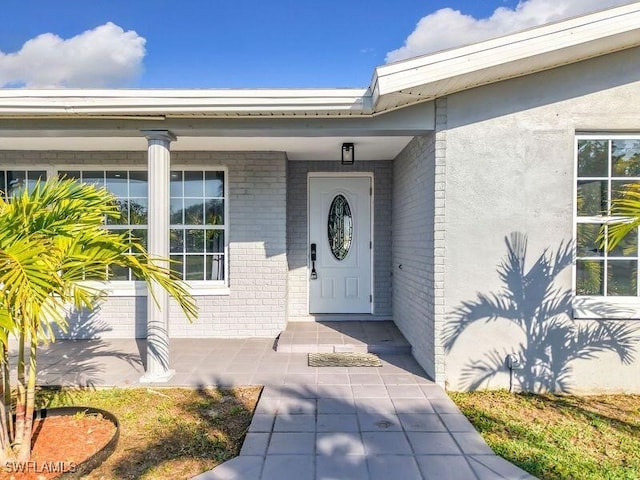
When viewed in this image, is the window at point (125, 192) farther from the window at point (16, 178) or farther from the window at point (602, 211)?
the window at point (602, 211)

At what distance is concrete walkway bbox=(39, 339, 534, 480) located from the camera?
256 centimetres

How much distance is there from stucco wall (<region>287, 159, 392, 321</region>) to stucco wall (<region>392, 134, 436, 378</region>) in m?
0.30

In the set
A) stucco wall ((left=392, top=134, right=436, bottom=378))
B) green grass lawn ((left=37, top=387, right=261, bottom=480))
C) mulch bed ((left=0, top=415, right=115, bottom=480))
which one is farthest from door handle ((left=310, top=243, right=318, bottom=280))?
mulch bed ((left=0, top=415, right=115, bottom=480))

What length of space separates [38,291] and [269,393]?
2274mm

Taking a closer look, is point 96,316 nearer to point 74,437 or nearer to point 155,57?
point 74,437

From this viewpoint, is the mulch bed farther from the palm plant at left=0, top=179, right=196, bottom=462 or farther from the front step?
the front step

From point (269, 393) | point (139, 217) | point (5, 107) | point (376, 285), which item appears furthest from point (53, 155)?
point (376, 285)

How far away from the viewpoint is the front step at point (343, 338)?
16.4 ft

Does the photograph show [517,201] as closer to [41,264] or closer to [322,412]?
[322,412]

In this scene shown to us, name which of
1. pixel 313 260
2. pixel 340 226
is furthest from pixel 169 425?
pixel 340 226

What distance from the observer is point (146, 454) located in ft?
9.05

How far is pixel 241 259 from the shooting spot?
5.77m

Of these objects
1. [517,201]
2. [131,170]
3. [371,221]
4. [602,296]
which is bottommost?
[602,296]

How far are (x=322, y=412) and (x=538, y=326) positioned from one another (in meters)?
2.32
